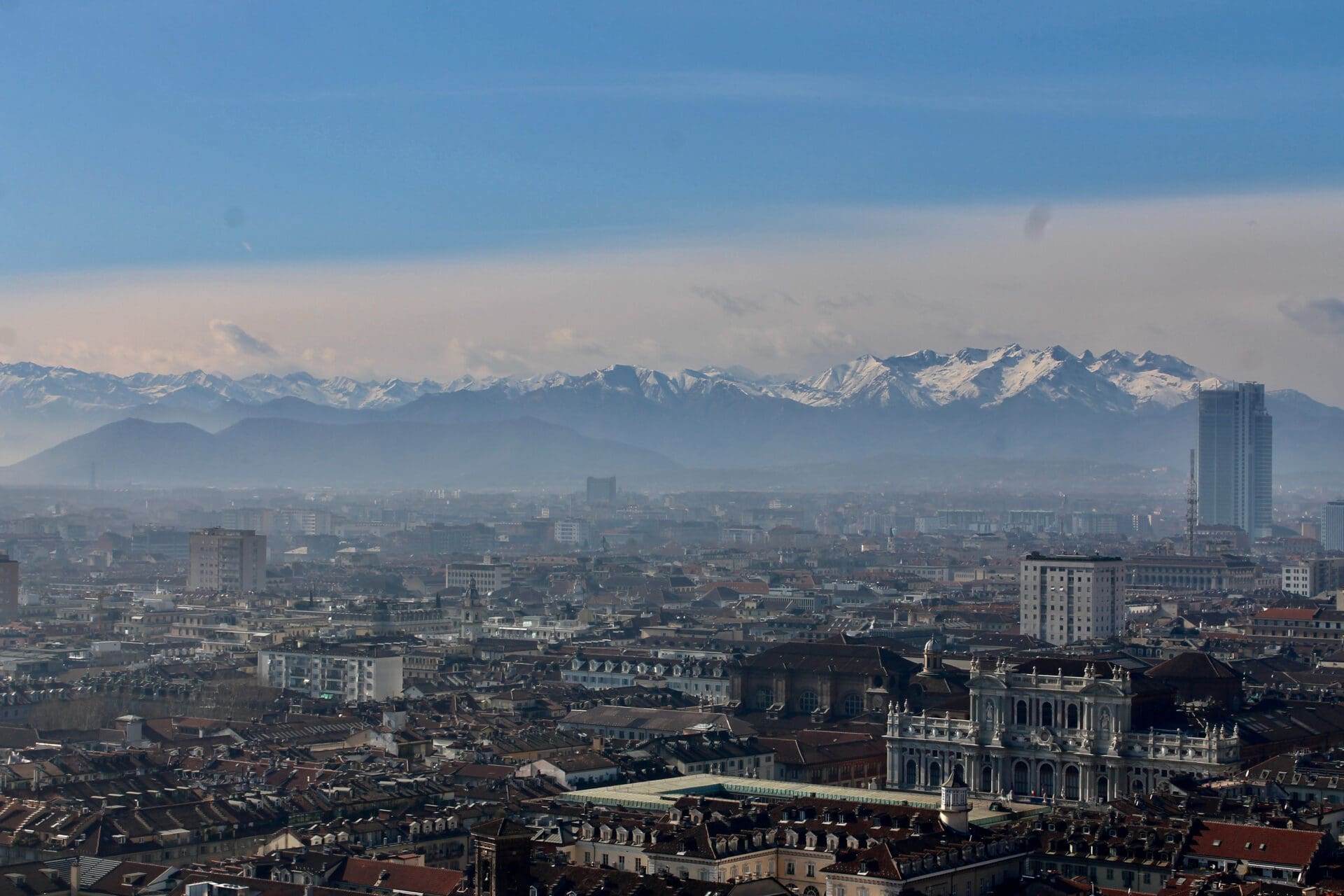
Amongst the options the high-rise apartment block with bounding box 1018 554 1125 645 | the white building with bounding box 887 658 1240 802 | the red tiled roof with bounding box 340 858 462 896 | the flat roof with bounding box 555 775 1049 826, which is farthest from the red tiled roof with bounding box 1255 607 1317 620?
the red tiled roof with bounding box 340 858 462 896

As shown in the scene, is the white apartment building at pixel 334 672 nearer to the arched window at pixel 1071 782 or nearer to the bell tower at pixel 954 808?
the arched window at pixel 1071 782

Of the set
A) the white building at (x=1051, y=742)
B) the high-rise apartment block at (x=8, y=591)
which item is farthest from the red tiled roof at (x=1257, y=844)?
the high-rise apartment block at (x=8, y=591)

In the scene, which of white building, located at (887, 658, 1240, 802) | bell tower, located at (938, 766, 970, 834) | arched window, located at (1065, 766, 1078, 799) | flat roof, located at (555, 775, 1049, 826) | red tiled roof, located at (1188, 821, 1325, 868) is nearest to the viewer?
red tiled roof, located at (1188, 821, 1325, 868)

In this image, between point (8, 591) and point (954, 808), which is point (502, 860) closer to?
point (954, 808)

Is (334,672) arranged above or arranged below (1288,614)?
below

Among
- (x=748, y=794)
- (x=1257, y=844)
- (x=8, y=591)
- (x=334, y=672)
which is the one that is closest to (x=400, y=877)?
(x=748, y=794)

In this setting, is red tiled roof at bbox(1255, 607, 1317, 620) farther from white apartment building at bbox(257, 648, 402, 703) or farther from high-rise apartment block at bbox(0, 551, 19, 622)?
high-rise apartment block at bbox(0, 551, 19, 622)
